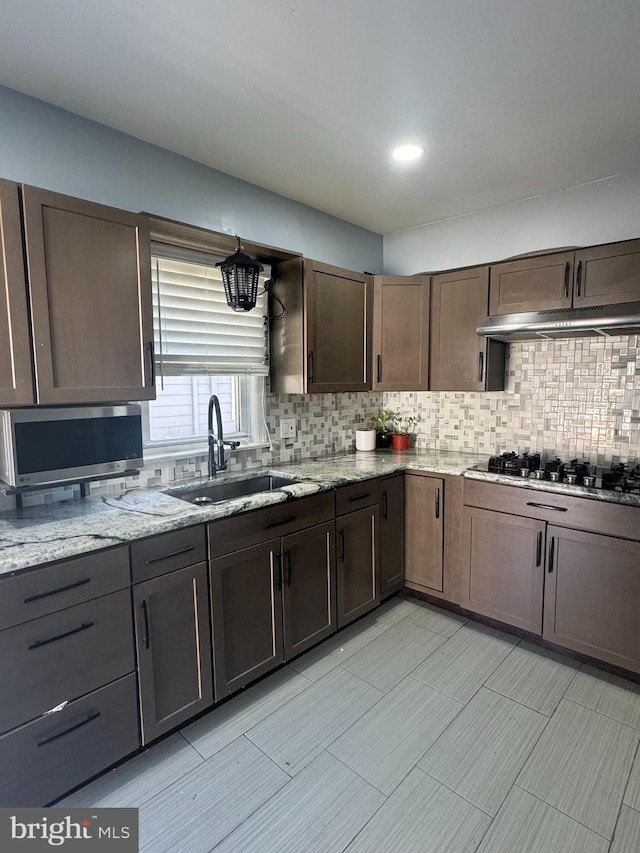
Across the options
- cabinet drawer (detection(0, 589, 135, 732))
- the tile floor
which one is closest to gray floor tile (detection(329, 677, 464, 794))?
the tile floor

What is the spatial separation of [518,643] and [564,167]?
8.52ft

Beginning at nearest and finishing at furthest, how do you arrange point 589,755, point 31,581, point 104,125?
point 31,581
point 589,755
point 104,125

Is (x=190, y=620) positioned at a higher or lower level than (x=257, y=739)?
higher

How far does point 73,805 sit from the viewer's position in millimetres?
1517

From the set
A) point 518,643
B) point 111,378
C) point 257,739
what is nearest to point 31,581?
point 111,378

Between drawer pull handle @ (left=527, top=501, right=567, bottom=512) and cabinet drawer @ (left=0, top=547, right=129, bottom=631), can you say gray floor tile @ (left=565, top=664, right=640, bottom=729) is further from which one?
cabinet drawer @ (left=0, top=547, right=129, bottom=631)

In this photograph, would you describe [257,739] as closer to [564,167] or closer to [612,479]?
[612,479]

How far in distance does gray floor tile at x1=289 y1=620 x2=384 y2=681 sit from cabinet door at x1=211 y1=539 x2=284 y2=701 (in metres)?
0.21

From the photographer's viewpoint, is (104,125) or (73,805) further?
(104,125)

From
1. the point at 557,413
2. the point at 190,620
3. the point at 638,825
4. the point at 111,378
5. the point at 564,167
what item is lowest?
the point at 638,825

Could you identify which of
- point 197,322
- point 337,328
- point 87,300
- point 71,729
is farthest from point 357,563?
point 87,300

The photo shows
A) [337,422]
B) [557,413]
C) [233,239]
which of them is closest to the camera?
Answer: [233,239]

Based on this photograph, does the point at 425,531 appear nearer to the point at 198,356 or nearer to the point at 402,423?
the point at 402,423

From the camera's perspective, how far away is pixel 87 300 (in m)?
1.69
